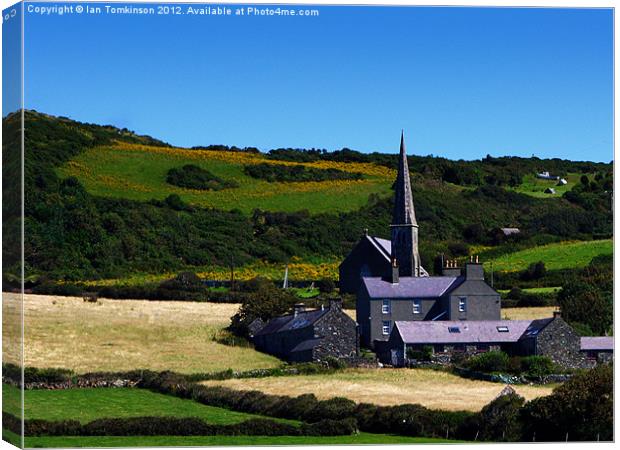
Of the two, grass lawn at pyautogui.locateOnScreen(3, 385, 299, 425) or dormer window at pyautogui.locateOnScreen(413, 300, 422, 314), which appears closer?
grass lawn at pyautogui.locateOnScreen(3, 385, 299, 425)

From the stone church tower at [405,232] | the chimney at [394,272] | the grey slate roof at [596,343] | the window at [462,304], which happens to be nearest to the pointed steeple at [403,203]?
the stone church tower at [405,232]

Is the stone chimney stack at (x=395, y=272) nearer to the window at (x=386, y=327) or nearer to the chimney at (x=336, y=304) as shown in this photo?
the window at (x=386, y=327)

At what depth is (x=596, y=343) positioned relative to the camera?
3475 centimetres

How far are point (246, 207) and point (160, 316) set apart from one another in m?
3.14

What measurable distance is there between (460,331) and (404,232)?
8.51ft

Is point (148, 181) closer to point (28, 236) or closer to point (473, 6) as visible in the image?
point (28, 236)

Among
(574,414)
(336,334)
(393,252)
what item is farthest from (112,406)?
(393,252)

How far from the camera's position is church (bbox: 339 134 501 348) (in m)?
37.2

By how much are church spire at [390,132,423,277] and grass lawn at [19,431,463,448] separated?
7.64 m

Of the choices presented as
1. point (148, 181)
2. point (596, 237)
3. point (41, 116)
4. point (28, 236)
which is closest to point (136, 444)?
point (28, 236)

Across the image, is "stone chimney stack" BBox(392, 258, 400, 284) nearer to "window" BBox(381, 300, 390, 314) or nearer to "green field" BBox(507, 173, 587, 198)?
"window" BBox(381, 300, 390, 314)

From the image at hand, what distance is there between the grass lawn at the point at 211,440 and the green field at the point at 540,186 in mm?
7696

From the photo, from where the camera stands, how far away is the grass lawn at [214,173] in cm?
3462

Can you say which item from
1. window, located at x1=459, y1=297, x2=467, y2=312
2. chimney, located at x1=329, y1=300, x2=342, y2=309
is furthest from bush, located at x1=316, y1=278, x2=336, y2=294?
window, located at x1=459, y1=297, x2=467, y2=312
